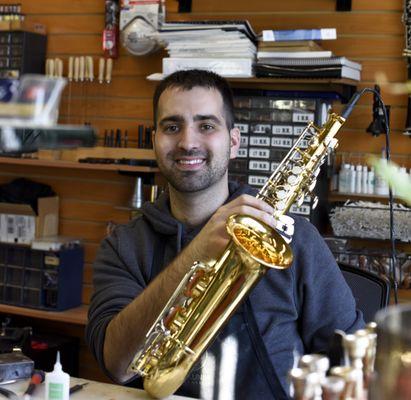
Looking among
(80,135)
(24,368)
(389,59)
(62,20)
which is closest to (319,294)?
(24,368)

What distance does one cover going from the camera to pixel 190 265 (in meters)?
1.80

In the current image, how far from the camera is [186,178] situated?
7.11 ft

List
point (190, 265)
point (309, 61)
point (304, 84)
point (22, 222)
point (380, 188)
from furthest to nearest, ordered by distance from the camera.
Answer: point (22, 222) < point (304, 84) < point (380, 188) < point (309, 61) < point (190, 265)

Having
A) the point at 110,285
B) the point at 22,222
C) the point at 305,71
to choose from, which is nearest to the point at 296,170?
the point at 110,285

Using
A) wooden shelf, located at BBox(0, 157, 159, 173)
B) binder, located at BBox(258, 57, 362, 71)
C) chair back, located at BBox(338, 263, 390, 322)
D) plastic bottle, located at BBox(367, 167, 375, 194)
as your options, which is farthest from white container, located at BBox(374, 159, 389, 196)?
chair back, located at BBox(338, 263, 390, 322)

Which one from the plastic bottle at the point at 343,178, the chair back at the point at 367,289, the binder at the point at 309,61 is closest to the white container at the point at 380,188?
the plastic bottle at the point at 343,178

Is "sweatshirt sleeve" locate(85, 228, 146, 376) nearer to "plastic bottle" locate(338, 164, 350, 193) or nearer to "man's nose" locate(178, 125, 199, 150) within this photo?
"man's nose" locate(178, 125, 199, 150)

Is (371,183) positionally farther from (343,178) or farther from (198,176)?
(198,176)

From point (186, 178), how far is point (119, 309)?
410mm

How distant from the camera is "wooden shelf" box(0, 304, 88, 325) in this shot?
4059 mm

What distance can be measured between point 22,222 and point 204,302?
9.04 feet

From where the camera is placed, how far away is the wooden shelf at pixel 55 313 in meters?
4.06

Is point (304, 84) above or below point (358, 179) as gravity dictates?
above

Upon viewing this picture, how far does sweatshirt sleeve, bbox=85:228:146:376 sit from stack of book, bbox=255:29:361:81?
152cm
